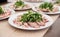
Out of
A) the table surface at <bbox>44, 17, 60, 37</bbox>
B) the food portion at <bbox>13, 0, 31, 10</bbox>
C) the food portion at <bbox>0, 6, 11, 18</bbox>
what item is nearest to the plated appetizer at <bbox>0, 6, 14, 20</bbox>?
Result: the food portion at <bbox>0, 6, 11, 18</bbox>

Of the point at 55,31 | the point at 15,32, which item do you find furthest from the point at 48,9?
the point at 55,31

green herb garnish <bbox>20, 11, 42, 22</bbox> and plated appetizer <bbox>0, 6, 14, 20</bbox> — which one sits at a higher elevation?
green herb garnish <bbox>20, 11, 42, 22</bbox>

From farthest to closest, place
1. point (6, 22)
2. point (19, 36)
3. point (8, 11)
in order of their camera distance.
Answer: point (8, 11)
point (6, 22)
point (19, 36)

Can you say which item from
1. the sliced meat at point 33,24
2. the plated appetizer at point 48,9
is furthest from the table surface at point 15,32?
the plated appetizer at point 48,9

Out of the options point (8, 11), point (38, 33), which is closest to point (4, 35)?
point (38, 33)

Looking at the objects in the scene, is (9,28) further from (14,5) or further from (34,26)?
(14,5)

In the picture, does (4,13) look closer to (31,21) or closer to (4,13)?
(4,13)

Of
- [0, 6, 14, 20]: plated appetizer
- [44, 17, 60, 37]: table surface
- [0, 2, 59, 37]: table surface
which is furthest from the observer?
[44, 17, 60, 37]: table surface

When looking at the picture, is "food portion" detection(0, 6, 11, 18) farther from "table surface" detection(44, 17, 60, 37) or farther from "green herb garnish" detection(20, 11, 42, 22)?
"table surface" detection(44, 17, 60, 37)

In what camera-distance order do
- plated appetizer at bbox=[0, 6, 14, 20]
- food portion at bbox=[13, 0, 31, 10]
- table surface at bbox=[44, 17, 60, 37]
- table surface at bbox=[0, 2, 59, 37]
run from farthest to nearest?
table surface at bbox=[44, 17, 60, 37] → food portion at bbox=[13, 0, 31, 10] → plated appetizer at bbox=[0, 6, 14, 20] → table surface at bbox=[0, 2, 59, 37]

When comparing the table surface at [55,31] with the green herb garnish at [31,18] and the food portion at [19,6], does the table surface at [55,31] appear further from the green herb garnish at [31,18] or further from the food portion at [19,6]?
the green herb garnish at [31,18]

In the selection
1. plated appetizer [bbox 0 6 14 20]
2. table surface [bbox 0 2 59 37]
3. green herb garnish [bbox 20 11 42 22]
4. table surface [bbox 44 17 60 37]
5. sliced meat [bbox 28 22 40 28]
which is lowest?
table surface [bbox 44 17 60 37]
